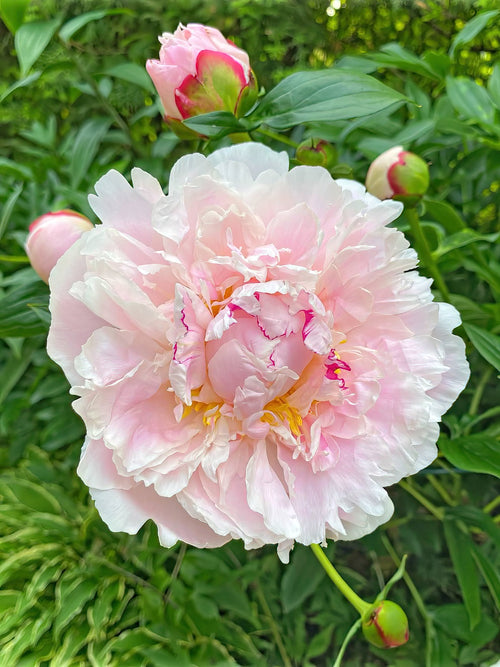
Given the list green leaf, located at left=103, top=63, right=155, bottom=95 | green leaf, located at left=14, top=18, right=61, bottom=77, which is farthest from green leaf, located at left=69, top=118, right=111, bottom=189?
green leaf, located at left=14, top=18, right=61, bottom=77

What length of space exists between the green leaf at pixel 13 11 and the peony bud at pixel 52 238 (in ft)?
0.63

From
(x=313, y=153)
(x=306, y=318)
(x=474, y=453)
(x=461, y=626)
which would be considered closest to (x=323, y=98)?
(x=313, y=153)

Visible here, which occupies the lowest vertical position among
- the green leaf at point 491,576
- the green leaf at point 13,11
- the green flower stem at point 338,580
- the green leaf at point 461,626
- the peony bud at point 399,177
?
the green leaf at point 461,626

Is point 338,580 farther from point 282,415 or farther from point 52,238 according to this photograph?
point 52,238

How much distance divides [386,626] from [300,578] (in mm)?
222

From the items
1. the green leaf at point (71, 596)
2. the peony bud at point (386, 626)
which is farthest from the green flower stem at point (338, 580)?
the green leaf at point (71, 596)

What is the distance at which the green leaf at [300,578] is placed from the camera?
56 cm

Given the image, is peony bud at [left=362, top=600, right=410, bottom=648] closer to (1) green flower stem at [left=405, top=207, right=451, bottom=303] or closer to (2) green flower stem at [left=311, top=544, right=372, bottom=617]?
(2) green flower stem at [left=311, top=544, right=372, bottom=617]

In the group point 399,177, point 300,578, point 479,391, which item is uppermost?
point 399,177

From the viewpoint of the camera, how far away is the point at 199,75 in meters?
0.36

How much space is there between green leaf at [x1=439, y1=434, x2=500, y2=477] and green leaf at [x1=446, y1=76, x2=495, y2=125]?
28cm

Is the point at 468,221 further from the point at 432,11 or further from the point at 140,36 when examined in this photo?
the point at 140,36

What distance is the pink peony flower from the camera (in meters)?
0.30

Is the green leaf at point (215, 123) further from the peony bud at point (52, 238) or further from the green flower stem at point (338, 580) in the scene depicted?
the green flower stem at point (338, 580)
